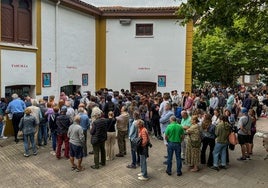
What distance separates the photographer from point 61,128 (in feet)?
31.2

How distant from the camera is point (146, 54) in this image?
1917 cm

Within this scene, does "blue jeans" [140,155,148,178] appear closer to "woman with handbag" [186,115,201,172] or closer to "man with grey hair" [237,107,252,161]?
"woman with handbag" [186,115,201,172]

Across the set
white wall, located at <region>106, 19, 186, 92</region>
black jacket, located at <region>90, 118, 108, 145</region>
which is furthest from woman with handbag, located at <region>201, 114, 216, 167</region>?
white wall, located at <region>106, 19, 186, 92</region>

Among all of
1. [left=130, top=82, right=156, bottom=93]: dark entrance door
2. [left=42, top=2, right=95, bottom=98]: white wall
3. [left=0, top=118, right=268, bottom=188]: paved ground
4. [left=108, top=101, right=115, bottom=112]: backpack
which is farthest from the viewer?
[left=130, top=82, right=156, bottom=93]: dark entrance door

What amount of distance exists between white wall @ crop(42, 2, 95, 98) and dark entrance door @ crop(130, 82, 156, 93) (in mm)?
2613

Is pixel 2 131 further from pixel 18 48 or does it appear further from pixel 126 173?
pixel 126 173

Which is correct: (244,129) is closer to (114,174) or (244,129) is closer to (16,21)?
(114,174)

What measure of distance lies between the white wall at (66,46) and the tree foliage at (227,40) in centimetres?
716

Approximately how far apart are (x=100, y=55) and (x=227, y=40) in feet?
30.6

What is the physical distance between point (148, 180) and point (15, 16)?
10.3 meters

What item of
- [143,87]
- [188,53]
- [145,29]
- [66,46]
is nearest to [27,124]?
[66,46]

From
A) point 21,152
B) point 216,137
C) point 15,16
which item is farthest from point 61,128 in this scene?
point 15,16

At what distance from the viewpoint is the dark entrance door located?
19.6 meters

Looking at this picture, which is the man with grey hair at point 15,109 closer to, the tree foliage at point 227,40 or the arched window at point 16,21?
the arched window at point 16,21
